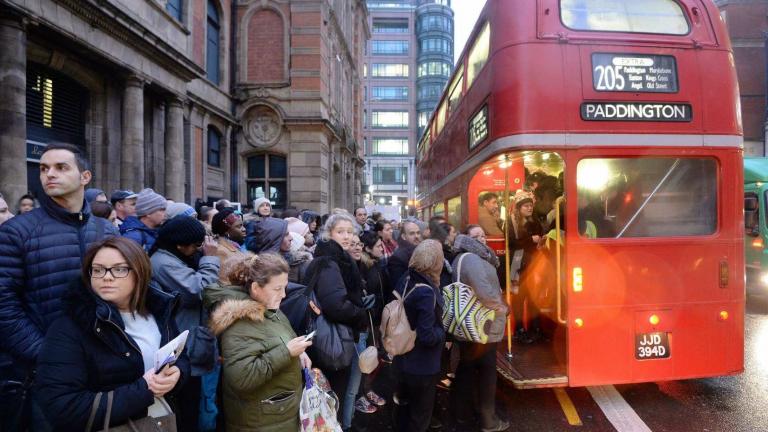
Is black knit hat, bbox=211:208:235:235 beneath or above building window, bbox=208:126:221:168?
beneath

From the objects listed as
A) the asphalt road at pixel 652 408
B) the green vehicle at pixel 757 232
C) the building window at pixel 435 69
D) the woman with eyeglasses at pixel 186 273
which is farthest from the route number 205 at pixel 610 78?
the building window at pixel 435 69

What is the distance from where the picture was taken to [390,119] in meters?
65.1

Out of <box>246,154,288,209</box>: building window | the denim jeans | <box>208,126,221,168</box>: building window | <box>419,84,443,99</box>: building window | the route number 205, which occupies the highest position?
<box>419,84,443,99</box>: building window

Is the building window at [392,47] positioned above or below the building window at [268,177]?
above

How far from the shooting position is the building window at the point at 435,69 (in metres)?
63.3

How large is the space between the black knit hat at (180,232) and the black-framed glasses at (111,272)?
935 millimetres

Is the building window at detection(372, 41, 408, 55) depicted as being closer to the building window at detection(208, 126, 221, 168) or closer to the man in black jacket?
the building window at detection(208, 126, 221, 168)

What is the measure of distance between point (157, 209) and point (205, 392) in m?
1.71

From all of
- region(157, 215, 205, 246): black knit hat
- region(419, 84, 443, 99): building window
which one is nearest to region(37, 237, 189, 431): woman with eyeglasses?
region(157, 215, 205, 246): black knit hat

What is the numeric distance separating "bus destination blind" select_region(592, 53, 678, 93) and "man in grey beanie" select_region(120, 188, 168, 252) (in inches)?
168

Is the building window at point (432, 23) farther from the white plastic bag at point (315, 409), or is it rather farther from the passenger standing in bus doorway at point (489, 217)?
the white plastic bag at point (315, 409)

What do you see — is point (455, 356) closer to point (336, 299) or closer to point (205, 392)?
point (336, 299)

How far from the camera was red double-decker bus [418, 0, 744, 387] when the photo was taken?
13.9 feet

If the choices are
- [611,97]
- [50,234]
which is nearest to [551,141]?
[611,97]
